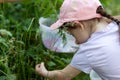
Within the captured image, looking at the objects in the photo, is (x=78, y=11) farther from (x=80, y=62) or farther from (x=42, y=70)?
(x=42, y=70)

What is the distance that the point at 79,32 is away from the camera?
248 centimetres

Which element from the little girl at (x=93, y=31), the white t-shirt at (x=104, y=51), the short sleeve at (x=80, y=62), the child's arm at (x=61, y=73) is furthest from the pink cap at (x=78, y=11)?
the child's arm at (x=61, y=73)

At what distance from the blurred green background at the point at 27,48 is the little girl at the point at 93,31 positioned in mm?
483

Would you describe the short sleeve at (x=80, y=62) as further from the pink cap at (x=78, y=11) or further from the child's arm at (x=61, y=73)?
the pink cap at (x=78, y=11)

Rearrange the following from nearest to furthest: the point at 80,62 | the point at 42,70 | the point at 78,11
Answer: the point at 78,11 < the point at 80,62 < the point at 42,70

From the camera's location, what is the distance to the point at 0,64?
2.82m

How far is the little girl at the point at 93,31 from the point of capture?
A: 2484 millimetres

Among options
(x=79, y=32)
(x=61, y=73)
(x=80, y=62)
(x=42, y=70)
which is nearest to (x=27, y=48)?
(x=42, y=70)

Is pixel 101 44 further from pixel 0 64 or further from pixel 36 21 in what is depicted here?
pixel 36 21

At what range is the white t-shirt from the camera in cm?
250

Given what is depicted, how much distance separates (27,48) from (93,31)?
0.82 meters

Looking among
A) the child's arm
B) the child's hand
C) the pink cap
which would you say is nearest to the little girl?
the pink cap

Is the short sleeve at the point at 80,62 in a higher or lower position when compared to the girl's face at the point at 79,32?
lower

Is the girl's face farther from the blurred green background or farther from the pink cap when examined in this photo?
the blurred green background
